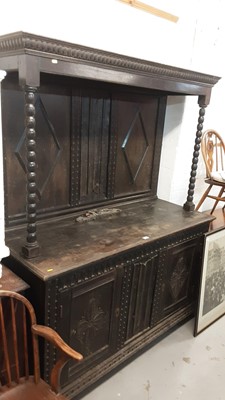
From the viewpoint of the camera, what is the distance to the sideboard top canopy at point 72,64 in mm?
1376

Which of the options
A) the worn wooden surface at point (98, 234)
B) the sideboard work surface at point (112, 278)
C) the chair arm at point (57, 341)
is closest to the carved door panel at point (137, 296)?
the sideboard work surface at point (112, 278)

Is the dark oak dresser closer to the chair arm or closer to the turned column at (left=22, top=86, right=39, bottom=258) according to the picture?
the turned column at (left=22, top=86, right=39, bottom=258)

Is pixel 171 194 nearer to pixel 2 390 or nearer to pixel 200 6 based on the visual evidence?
pixel 200 6

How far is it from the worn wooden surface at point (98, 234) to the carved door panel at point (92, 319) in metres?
0.16

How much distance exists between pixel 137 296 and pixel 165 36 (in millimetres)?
2032

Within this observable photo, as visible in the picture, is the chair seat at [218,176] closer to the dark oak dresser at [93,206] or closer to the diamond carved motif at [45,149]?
the dark oak dresser at [93,206]

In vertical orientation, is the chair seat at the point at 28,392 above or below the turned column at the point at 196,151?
below

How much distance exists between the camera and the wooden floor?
9.87 feet

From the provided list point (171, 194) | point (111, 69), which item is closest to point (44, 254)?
point (111, 69)

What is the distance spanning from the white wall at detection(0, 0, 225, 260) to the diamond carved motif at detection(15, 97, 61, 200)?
0.46 metres

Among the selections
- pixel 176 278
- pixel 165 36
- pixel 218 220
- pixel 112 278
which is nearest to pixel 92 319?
pixel 112 278

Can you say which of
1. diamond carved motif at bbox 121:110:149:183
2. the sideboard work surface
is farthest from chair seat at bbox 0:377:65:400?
diamond carved motif at bbox 121:110:149:183

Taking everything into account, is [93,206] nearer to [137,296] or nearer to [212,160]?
[137,296]

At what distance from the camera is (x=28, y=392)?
1.38 m
